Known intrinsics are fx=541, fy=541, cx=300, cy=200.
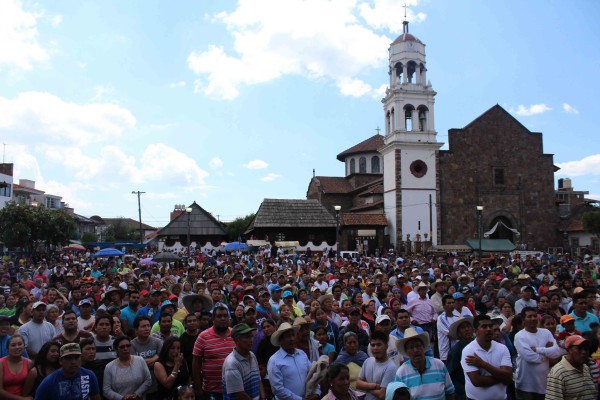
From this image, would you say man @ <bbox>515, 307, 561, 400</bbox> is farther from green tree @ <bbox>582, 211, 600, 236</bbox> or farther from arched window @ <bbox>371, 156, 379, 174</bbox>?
arched window @ <bbox>371, 156, 379, 174</bbox>

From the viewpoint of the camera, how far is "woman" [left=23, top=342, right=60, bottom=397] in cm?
574

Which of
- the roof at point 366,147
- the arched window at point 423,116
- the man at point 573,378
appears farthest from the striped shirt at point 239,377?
the roof at point 366,147

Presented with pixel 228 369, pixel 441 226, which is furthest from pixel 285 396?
pixel 441 226

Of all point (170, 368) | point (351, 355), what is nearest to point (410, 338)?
point (351, 355)

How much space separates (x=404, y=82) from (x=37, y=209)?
99.1 feet

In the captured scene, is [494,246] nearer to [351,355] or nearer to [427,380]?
[351,355]

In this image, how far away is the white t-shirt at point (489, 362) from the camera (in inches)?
219

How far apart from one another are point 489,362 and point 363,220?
3653 cm

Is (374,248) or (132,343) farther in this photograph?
(374,248)

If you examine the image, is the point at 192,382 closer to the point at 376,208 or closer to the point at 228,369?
the point at 228,369

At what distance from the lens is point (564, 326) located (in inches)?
284

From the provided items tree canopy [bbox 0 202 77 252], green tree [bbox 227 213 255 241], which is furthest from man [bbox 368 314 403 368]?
green tree [bbox 227 213 255 241]

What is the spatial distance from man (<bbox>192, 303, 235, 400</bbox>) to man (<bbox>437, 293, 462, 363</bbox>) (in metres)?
3.22

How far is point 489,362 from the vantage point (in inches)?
220
